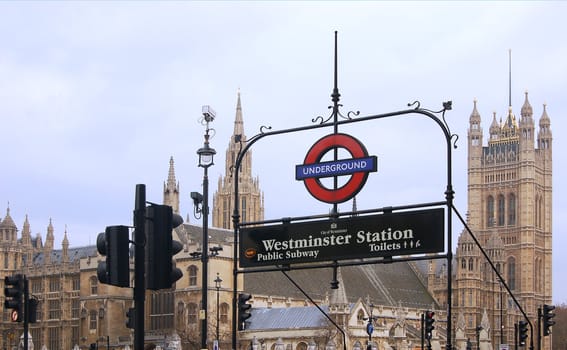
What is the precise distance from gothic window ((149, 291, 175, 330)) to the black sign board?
81.4m

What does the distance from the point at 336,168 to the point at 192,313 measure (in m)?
81.3

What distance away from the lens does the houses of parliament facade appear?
97.6m

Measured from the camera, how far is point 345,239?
20.0 m

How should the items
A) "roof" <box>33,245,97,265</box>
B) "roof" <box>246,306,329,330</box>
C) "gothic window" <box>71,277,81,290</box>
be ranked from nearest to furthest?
"roof" <box>246,306,329,330</box> < "gothic window" <box>71,277,81,290</box> < "roof" <box>33,245,97,265</box>

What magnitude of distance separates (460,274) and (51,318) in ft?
165

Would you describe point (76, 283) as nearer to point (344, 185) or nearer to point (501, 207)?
point (501, 207)

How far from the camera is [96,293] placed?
352 ft

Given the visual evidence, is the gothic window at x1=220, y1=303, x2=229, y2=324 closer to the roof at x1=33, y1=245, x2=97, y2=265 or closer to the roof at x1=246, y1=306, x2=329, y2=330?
the roof at x1=246, y1=306, x2=329, y2=330

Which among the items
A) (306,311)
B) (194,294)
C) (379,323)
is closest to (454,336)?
(379,323)

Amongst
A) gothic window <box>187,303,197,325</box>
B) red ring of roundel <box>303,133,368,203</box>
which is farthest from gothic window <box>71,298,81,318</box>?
red ring of roundel <box>303,133,368,203</box>

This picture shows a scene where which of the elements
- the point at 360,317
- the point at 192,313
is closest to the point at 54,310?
the point at 192,313

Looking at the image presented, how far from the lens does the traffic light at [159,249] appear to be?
14992 millimetres

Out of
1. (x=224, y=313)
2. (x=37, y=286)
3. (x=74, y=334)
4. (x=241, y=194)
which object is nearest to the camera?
(x=224, y=313)

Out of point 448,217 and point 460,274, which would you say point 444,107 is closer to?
point 448,217
